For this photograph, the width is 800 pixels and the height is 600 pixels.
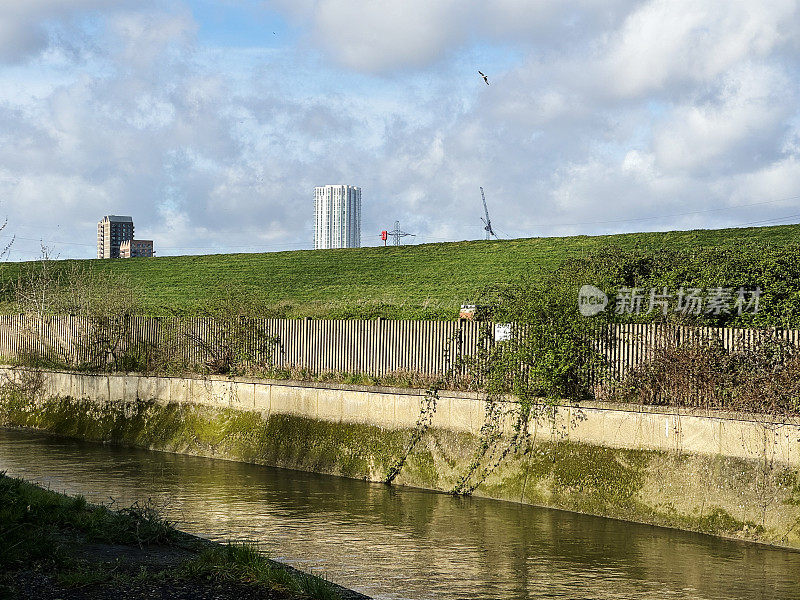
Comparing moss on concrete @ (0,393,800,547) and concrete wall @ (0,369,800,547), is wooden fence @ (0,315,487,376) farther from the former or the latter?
moss on concrete @ (0,393,800,547)

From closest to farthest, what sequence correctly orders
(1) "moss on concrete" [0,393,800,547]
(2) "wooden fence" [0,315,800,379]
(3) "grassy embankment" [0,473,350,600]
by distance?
1. (3) "grassy embankment" [0,473,350,600]
2. (1) "moss on concrete" [0,393,800,547]
3. (2) "wooden fence" [0,315,800,379]

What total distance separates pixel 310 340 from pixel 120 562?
40.5ft

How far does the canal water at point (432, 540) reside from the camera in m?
10.4

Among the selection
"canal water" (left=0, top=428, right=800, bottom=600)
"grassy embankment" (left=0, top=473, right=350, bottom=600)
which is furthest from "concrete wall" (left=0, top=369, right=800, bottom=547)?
"grassy embankment" (left=0, top=473, right=350, bottom=600)

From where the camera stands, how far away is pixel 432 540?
1273cm

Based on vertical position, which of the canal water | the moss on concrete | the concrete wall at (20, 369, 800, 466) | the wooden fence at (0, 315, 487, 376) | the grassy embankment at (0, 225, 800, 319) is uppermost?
the grassy embankment at (0, 225, 800, 319)

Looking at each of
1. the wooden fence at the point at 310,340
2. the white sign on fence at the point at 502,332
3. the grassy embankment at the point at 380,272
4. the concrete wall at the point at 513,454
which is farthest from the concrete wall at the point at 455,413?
the grassy embankment at the point at 380,272

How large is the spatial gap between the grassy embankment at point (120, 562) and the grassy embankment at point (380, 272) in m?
21.3

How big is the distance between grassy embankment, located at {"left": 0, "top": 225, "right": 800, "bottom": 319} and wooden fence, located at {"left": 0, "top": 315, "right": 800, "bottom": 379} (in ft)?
22.4

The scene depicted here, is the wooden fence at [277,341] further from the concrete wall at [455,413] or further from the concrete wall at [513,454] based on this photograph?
the concrete wall at [513,454]

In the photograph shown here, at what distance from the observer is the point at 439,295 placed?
120 feet

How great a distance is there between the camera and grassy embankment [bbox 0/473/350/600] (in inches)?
296

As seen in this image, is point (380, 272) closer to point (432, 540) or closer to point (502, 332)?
point (502, 332)

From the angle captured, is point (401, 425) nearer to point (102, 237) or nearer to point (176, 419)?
point (176, 419)
